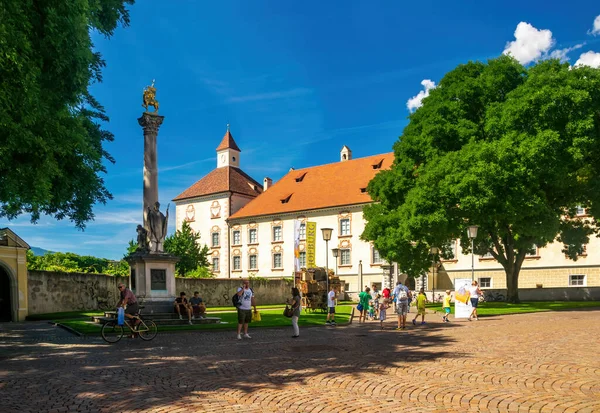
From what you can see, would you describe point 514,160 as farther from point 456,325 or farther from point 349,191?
point 349,191

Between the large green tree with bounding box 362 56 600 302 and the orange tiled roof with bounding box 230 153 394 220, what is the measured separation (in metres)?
20.3

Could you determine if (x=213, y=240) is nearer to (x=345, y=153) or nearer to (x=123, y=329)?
(x=345, y=153)

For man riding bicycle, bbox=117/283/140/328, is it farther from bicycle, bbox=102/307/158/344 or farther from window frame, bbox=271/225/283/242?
window frame, bbox=271/225/283/242

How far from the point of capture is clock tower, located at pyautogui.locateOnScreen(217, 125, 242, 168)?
258 feet

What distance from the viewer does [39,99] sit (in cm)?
1249

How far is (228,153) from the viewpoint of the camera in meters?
78.6

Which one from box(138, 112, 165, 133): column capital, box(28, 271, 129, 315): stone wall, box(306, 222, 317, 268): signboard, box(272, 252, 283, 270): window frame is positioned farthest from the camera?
box(272, 252, 283, 270): window frame

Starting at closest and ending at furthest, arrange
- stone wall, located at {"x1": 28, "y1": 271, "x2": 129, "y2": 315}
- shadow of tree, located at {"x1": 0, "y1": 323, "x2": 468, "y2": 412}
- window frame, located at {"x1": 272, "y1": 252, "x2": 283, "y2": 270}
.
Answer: shadow of tree, located at {"x1": 0, "y1": 323, "x2": 468, "y2": 412} < stone wall, located at {"x1": 28, "y1": 271, "x2": 129, "y2": 315} < window frame, located at {"x1": 272, "y1": 252, "x2": 283, "y2": 270}

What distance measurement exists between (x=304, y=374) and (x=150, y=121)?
668 inches

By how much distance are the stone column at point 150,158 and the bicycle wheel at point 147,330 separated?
22.0 feet

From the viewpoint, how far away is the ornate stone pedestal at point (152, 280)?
22188 millimetres

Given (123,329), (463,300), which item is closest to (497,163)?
(463,300)

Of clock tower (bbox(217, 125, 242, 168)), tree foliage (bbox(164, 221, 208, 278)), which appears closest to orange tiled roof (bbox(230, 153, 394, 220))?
tree foliage (bbox(164, 221, 208, 278))

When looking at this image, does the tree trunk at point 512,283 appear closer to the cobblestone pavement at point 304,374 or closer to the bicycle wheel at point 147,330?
the cobblestone pavement at point 304,374
